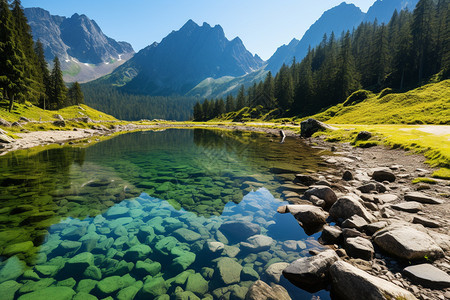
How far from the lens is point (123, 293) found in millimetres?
5301

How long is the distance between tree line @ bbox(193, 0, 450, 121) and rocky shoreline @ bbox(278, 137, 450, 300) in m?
85.6

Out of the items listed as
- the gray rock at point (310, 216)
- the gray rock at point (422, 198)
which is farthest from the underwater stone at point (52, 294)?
the gray rock at point (422, 198)

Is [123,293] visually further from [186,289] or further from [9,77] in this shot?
[9,77]

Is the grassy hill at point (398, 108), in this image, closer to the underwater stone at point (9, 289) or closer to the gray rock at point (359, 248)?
the gray rock at point (359, 248)

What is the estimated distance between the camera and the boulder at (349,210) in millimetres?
7863

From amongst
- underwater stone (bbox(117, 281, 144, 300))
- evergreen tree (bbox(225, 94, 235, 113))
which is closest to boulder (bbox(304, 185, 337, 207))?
underwater stone (bbox(117, 281, 144, 300))

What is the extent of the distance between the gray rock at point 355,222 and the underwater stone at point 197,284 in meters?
5.50

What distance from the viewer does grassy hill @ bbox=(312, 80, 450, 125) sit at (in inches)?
1705

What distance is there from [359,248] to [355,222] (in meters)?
1.59

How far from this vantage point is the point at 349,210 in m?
8.24

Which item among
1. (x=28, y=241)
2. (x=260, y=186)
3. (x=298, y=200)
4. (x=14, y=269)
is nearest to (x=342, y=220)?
(x=298, y=200)

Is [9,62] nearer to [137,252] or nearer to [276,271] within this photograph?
[137,252]

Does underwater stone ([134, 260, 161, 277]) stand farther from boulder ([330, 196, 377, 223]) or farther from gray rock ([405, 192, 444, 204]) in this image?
gray rock ([405, 192, 444, 204])

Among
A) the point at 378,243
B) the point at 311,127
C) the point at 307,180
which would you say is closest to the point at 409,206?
the point at 378,243
